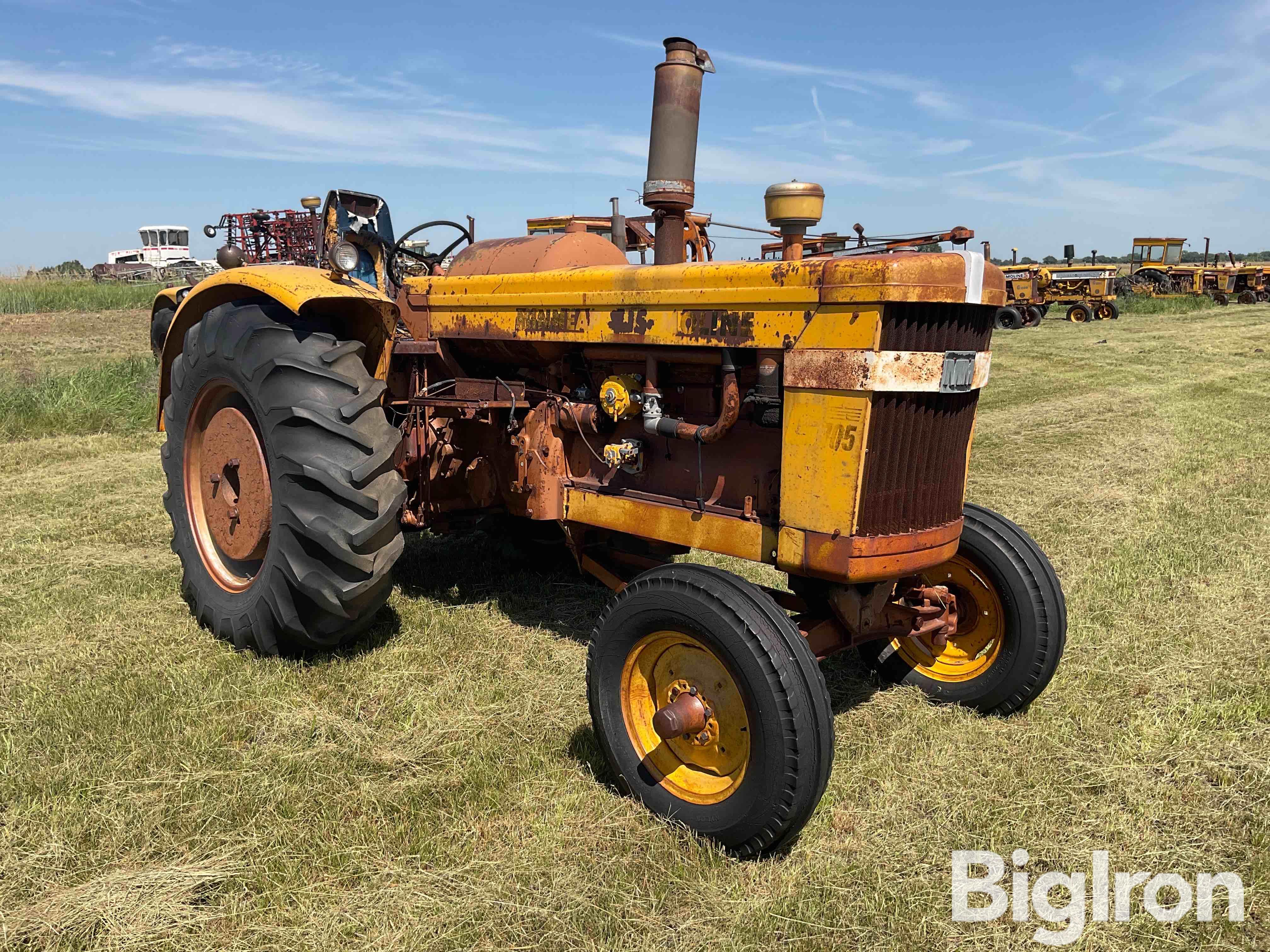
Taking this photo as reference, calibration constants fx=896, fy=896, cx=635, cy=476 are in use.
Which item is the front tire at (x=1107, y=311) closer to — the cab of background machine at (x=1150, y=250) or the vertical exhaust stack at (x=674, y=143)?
the cab of background machine at (x=1150, y=250)

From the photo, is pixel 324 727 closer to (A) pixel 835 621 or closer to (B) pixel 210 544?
(B) pixel 210 544

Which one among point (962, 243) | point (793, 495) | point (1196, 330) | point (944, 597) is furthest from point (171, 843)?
point (1196, 330)

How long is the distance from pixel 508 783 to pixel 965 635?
1.85 meters

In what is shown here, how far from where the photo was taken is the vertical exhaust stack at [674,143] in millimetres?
3266

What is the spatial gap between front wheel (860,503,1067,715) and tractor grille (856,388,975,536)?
1.26 feet

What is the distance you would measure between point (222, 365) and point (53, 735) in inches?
60.5

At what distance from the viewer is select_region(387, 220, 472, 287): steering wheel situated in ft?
14.5

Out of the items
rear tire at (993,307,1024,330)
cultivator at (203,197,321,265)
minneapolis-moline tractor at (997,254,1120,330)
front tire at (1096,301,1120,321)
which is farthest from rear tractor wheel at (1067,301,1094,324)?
cultivator at (203,197,321,265)

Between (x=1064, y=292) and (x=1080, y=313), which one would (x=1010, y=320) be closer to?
(x=1080, y=313)

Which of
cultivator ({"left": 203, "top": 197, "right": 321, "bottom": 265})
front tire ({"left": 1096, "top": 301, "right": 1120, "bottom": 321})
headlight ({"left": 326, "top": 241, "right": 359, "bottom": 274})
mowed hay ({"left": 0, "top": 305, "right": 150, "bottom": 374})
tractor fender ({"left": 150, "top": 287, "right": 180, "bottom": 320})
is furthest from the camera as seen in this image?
front tire ({"left": 1096, "top": 301, "right": 1120, "bottom": 321})

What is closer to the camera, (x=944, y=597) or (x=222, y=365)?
(x=944, y=597)

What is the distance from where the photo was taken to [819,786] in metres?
2.43
